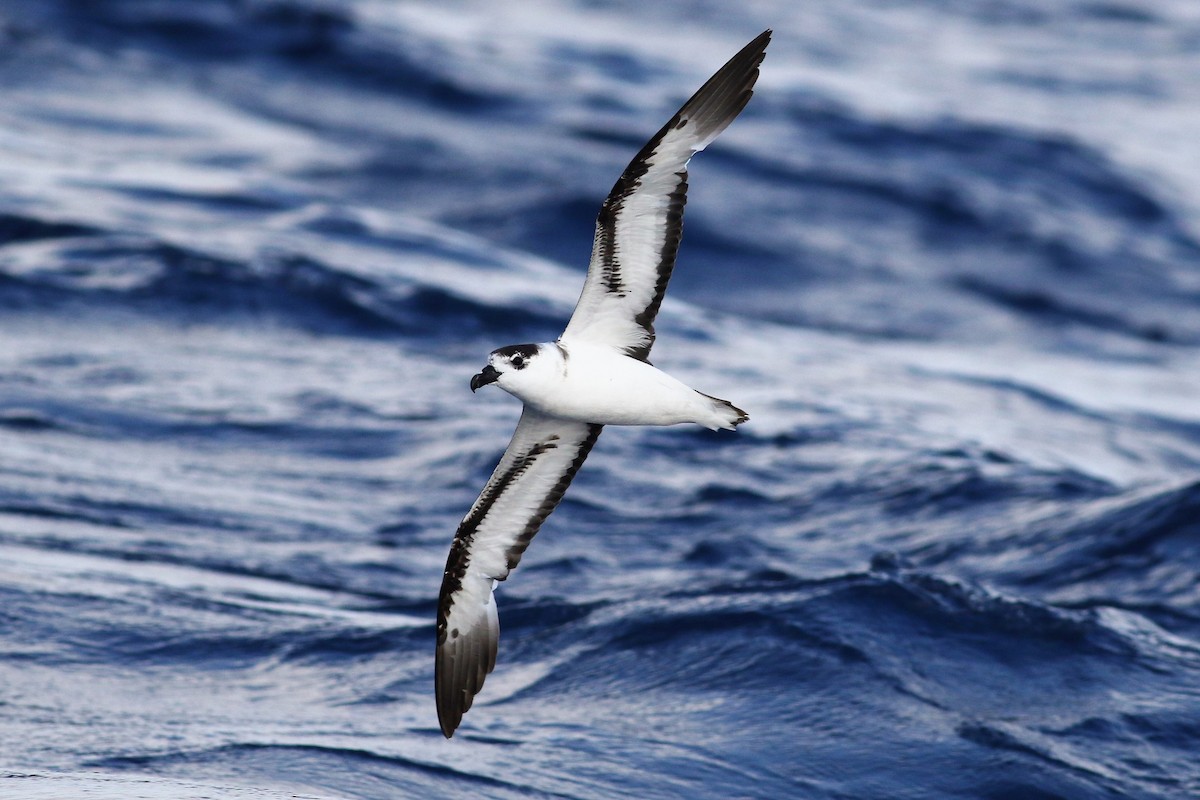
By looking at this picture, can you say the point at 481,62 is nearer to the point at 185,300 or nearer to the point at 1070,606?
the point at 185,300

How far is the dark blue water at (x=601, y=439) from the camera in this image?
34.3 ft

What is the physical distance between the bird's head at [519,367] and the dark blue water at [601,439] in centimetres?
273

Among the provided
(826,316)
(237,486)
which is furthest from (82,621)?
(826,316)

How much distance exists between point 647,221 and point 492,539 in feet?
7.25

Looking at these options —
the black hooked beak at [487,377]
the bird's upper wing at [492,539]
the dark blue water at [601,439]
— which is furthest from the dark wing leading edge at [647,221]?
the dark blue water at [601,439]

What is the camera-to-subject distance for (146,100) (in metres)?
26.7

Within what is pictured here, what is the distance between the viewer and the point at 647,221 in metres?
8.21

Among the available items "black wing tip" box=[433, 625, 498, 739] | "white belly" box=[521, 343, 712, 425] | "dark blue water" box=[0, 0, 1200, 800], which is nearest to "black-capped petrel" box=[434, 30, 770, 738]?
"white belly" box=[521, 343, 712, 425]

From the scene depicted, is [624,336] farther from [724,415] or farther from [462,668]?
[462,668]

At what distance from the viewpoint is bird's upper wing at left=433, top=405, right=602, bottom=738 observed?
9.01m

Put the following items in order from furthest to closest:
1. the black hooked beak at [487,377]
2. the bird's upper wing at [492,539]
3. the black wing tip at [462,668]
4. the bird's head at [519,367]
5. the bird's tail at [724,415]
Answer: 1. the black wing tip at [462,668]
2. the bird's upper wing at [492,539]
3. the bird's tail at [724,415]
4. the bird's head at [519,367]
5. the black hooked beak at [487,377]

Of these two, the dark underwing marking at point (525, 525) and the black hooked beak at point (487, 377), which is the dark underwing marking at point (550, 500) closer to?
the dark underwing marking at point (525, 525)

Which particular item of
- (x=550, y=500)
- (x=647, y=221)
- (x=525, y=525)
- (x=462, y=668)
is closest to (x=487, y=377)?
(x=647, y=221)

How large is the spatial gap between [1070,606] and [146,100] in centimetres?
1893
